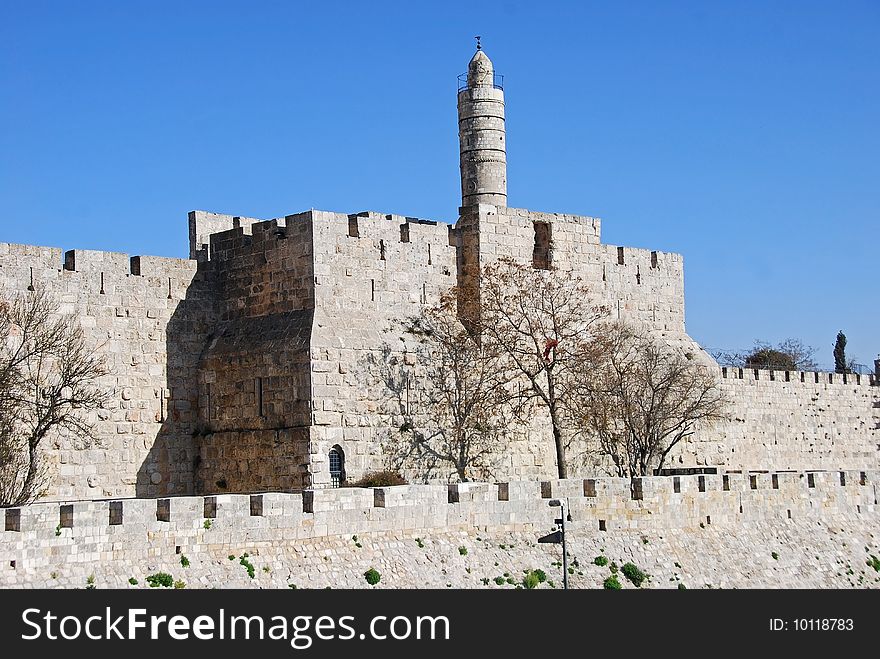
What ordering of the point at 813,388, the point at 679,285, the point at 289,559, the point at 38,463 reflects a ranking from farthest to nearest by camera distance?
1. the point at 813,388
2. the point at 679,285
3. the point at 38,463
4. the point at 289,559

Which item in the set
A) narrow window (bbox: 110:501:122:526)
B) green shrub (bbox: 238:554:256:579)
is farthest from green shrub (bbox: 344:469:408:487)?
narrow window (bbox: 110:501:122:526)

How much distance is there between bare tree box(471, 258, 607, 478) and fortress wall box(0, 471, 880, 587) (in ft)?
12.6

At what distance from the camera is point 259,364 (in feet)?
82.9

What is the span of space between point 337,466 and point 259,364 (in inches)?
88.2

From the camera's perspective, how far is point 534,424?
92.5 feet

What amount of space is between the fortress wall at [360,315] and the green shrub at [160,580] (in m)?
7.19

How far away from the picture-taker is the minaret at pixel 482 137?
38.3m

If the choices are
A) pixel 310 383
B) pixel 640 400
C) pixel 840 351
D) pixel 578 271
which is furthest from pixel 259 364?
pixel 840 351

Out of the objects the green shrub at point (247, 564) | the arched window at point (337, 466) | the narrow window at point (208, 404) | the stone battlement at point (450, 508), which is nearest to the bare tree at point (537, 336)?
the stone battlement at point (450, 508)

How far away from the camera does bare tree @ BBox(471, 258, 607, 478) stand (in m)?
27.4

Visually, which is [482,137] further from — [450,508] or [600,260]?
[450,508]

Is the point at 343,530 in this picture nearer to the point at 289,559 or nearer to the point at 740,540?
the point at 289,559
